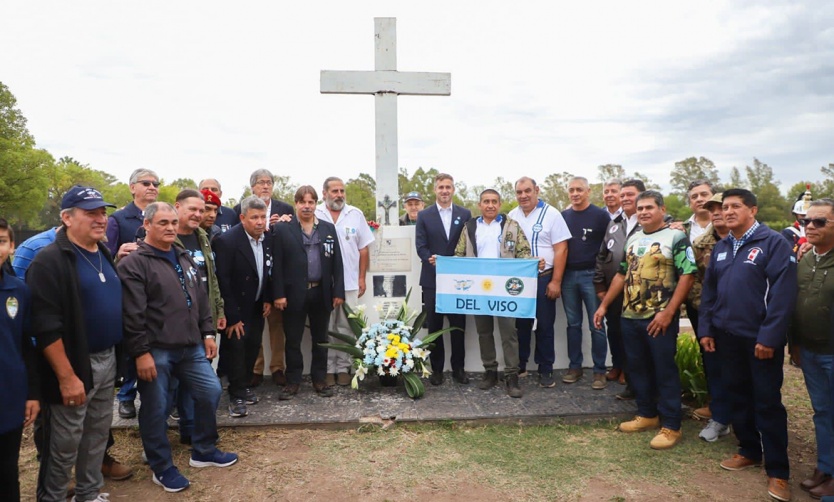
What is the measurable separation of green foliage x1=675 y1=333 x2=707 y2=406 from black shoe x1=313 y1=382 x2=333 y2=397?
3429 millimetres

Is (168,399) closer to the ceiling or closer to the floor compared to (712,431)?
closer to the ceiling

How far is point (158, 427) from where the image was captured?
378cm

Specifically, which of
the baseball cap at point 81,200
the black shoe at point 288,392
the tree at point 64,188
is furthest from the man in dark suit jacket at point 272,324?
the tree at point 64,188

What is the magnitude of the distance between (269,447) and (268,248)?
1.83 m

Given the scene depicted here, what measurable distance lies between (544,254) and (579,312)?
0.78m

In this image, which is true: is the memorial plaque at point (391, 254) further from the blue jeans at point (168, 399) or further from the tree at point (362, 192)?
the tree at point (362, 192)

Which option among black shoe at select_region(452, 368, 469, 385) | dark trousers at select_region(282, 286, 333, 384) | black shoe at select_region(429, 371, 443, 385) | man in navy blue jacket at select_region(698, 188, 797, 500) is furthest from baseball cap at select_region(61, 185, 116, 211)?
man in navy blue jacket at select_region(698, 188, 797, 500)

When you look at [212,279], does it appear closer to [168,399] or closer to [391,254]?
[168,399]

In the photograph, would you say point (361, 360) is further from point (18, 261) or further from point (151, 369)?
point (18, 261)

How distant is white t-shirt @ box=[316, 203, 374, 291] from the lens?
5871 millimetres

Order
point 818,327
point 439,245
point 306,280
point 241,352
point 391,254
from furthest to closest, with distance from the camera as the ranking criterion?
point 391,254 < point 439,245 < point 306,280 < point 241,352 < point 818,327

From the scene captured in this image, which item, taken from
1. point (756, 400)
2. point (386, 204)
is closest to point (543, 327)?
point (756, 400)

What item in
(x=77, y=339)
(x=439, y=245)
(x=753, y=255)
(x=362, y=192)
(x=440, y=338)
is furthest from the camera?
(x=362, y=192)

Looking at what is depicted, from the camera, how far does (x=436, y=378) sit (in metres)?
5.89
